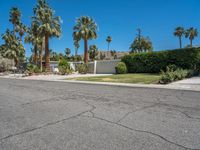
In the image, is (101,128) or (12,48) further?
(12,48)

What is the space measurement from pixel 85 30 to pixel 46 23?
6711mm

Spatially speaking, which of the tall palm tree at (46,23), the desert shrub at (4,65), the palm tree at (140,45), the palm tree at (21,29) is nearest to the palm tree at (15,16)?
the palm tree at (21,29)

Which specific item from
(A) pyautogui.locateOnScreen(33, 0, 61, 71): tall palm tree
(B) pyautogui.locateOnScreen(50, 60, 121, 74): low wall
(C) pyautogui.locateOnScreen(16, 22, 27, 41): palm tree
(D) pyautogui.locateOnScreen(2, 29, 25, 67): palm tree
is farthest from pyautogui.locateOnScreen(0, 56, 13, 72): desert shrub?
(B) pyautogui.locateOnScreen(50, 60, 121, 74): low wall

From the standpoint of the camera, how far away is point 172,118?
4.70 metres

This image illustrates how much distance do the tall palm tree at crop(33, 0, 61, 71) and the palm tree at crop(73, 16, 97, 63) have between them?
348 cm

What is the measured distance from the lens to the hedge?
62.6 feet

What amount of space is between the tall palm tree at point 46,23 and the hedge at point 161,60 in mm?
12719

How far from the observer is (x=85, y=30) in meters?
31.7

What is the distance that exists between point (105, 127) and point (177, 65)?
744 inches

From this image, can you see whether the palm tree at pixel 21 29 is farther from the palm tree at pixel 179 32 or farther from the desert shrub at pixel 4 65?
the palm tree at pixel 179 32

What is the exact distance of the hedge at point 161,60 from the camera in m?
19.1

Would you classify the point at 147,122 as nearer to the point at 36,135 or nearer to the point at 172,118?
the point at 172,118

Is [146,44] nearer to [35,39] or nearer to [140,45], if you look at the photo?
[140,45]

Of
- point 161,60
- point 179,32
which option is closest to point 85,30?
point 161,60
